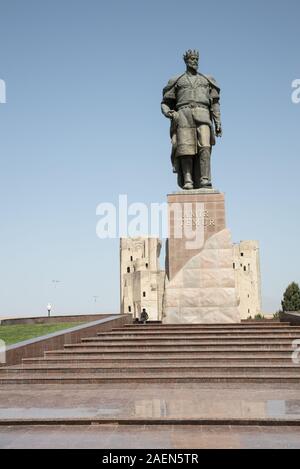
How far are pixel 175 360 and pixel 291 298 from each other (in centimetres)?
2759

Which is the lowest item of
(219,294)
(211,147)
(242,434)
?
(242,434)

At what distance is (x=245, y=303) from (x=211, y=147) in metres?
47.9

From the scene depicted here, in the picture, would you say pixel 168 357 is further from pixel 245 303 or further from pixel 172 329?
pixel 245 303

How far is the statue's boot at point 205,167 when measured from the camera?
13570 mm

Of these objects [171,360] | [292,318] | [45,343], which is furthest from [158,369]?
[292,318]

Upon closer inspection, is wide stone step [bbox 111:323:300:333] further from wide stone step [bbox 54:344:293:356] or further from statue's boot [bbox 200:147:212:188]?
statue's boot [bbox 200:147:212:188]

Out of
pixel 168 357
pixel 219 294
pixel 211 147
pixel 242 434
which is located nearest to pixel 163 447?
pixel 242 434

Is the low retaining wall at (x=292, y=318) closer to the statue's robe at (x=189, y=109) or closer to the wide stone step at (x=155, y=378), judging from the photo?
the statue's robe at (x=189, y=109)

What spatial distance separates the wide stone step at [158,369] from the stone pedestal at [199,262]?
15.2ft

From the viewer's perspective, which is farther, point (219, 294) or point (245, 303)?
point (245, 303)

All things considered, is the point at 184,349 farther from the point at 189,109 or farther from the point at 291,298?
the point at 291,298

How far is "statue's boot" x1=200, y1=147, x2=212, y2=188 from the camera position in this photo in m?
13.6

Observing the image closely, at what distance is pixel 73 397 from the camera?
621cm

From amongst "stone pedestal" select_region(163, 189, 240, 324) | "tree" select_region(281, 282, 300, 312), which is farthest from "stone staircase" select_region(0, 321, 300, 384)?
"tree" select_region(281, 282, 300, 312)
